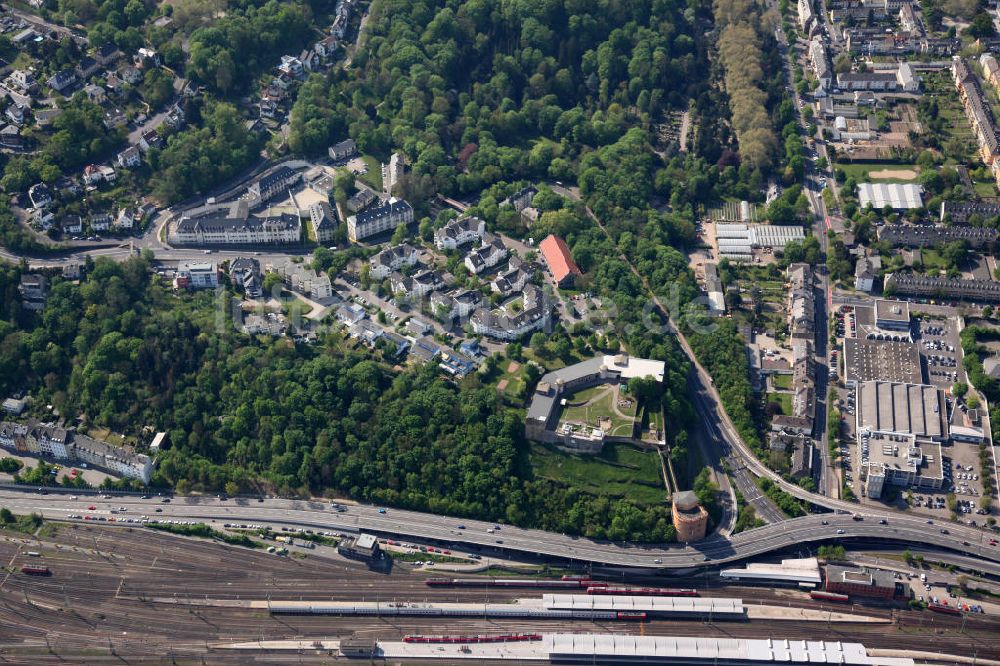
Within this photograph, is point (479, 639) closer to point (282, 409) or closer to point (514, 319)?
point (282, 409)

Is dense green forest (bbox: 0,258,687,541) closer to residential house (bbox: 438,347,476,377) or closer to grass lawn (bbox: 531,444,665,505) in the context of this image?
grass lawn (bbox: 531,444,665,505)

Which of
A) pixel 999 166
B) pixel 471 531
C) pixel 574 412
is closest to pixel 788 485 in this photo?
pixel 574 412

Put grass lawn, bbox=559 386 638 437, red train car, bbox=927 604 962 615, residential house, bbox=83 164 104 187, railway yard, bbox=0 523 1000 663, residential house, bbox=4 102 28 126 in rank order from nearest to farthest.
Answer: railway yard, bbox=0 523 1000 663
red train car, bbox=927 604 962 615
grass lawn, bbox=559 386 638 437
residential house, bbox=83 164 104 187
residential house, bbox=4 102 28 126

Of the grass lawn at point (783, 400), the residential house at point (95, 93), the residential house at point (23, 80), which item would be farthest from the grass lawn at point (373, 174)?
the grass lawn at point (783, 400)

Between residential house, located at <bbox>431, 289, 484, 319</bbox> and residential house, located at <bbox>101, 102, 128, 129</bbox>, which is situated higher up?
residential house, located at <bbox>101, 102, 128, 129</bbox>

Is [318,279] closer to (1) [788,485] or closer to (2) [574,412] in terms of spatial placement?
(2) [574,412]

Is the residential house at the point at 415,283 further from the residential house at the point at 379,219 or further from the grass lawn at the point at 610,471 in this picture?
the grass lawn at the point at 610,471

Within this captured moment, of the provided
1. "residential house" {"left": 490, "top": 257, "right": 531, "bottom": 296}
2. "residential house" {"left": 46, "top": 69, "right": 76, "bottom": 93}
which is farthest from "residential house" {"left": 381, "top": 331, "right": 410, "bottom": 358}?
"residential house" {"left": 46, "top": 69, "right": 76, "bottom": 93}
